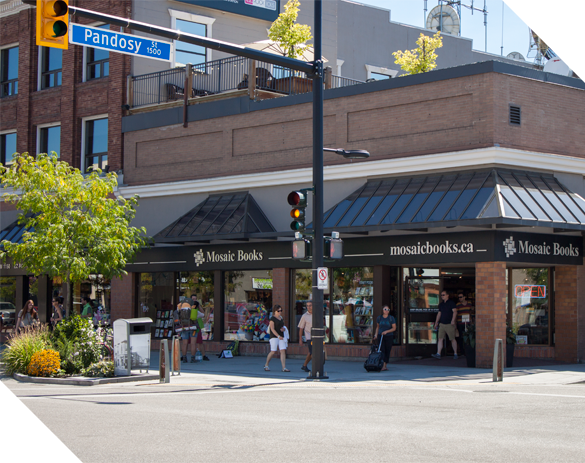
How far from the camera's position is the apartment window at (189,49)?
2919 cm

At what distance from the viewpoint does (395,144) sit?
69.2 feet

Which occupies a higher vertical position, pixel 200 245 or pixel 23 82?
pixel 23 82

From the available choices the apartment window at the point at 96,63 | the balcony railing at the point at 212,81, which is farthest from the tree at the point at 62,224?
the apartment window at the point at 96,63

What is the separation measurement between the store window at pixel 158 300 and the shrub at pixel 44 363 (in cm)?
855

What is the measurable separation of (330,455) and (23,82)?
2699cm

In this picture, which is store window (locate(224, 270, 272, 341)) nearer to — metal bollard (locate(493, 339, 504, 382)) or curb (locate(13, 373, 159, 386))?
curb (locate(13, 373, 159, 386))

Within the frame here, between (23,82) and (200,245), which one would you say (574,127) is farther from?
(23,82)

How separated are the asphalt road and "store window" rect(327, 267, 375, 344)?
547 centimetres

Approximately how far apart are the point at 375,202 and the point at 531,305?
528cm

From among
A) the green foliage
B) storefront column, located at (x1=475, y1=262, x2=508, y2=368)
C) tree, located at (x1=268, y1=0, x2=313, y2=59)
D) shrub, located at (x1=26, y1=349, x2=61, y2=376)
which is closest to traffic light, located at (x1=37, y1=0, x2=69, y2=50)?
shrub, located at (x1=26, y1=349, x2=61, y2=376)

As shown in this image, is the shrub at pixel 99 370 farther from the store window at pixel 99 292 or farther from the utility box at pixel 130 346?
the store window at pixel 99 292

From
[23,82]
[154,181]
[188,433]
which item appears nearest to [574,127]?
[154,181]

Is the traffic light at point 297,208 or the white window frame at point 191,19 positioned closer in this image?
the traffic light at point 297,208

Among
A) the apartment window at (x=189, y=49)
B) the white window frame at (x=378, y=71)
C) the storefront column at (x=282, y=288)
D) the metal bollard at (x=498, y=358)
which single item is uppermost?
the white window frame at (x=378, y=71)
